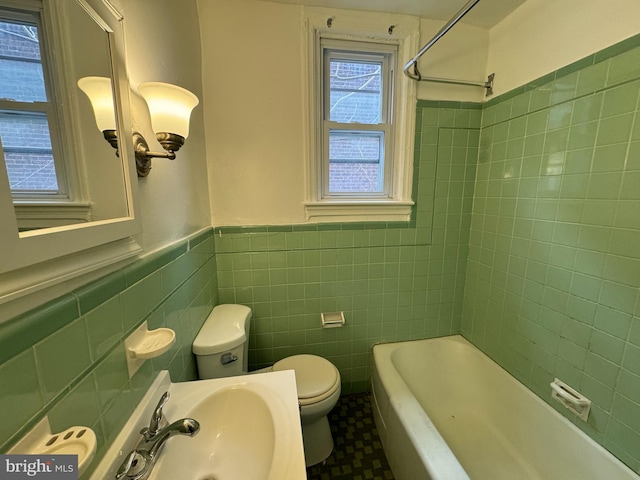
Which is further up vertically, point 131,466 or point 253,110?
point 253,110

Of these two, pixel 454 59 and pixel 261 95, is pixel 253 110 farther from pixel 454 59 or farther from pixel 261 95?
pixel 454 59

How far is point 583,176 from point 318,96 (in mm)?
1347

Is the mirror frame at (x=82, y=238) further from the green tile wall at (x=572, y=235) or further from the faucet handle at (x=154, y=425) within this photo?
the green tile wall at (x=572, y=235)

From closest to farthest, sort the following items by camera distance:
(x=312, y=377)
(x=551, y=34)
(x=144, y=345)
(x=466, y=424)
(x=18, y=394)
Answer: (x=18, y=394) < (x=144, y=345) < (x=551, y=34) < (x=312, y=377) < (x=466, y=424)

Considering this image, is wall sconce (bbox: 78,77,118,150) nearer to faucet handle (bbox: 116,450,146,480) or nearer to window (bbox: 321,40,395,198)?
faucet handle (bbox: 116,450,146,480)

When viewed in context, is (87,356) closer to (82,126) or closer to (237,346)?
(82,126)

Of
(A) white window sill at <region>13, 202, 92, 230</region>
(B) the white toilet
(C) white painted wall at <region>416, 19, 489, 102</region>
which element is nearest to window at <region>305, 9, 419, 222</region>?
(C) white painted wall at <region>416, 19, 489, 102</region>

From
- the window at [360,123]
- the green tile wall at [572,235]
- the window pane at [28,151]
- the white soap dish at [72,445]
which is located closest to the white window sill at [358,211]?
the window at [360,123]

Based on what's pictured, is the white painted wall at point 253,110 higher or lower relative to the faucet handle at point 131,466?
higher

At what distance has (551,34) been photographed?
4.07 feet

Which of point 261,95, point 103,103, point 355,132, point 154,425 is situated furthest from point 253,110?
point 154,425

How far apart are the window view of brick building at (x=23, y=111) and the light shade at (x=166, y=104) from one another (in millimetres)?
295

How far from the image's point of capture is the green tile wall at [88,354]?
38 cm

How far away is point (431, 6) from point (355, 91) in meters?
0.56
